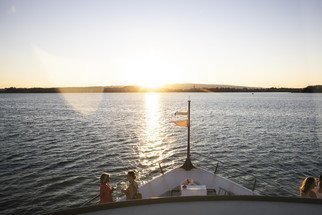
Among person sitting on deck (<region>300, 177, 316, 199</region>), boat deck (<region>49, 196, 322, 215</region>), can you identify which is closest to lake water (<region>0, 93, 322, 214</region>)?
person sitting on deck (<region>300, 177, 316, 199</region>)

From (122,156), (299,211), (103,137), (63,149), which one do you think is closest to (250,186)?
(122,156)

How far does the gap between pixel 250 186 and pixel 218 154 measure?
→ 11.9 metres

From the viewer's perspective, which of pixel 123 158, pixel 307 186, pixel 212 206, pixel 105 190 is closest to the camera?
pixel 212 206

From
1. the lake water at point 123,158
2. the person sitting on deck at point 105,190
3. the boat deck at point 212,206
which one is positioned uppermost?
the boat deck at point 212,206

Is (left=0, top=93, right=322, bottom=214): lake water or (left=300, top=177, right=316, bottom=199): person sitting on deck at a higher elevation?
(left=300, top=177, right=316, bottom=199): person sitting on deck

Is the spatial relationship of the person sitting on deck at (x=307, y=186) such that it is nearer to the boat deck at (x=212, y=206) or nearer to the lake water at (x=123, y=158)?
the boat deck at (x=212, y=206)

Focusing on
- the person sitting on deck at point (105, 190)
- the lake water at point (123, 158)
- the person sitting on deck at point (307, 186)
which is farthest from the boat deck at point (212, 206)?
the lake water at point (123, 158)

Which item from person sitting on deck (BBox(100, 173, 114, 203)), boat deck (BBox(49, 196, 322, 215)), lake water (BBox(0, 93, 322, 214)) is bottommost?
lake water (BBox(0, 93, 322, 214))

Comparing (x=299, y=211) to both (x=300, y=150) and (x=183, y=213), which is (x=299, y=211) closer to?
(x=183, y=213)

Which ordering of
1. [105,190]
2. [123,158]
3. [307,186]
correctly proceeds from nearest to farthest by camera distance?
[307,186] → [105,190] → [123,158]

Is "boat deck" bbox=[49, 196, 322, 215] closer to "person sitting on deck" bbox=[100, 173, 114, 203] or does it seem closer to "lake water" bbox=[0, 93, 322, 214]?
"person sitting on deck" bbox=[100, 173, 114, 203]

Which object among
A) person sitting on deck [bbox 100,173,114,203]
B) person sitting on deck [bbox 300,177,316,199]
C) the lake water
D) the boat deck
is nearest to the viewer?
the boat deck

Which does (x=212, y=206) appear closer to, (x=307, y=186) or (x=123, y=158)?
(x=307, y=186)

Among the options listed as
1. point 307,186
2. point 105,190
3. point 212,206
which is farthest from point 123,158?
point 212,206
